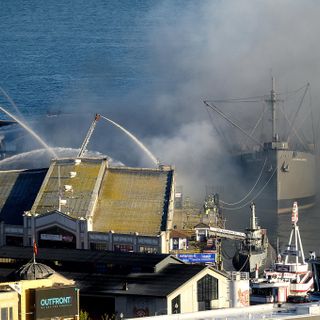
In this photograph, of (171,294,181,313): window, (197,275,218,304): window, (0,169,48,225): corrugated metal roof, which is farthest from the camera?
(0,169,48,225): corrugated metal roof

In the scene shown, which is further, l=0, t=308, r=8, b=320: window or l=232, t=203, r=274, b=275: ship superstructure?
l=232, t=203, r=274, b=275: ship superstructure

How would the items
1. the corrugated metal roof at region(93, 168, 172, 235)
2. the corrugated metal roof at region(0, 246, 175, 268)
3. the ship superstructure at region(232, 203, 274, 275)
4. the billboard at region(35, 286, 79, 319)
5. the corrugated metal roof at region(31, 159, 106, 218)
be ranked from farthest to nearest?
the corrugated metal roof at region(31, 159, 106, 218), the ship superstructure at region(232, 203, 274, 275), the corrugated metal roof at region(93, 168, 172, 235), the corrugated metal roof at region(0, 246, 175, 268), the billboard at region(35, 286, 79, 319)

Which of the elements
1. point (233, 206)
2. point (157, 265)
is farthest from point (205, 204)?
point (157, 265)

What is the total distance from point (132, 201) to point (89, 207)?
2.77 metres

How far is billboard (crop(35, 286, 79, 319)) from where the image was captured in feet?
290

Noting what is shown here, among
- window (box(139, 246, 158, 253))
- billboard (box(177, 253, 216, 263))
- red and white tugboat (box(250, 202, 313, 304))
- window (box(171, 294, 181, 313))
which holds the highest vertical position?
window (box(139, 246, 158, 253))

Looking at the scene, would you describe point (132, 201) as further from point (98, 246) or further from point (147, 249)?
point (147, 249)

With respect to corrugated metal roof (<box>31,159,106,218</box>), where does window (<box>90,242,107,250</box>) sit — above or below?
below

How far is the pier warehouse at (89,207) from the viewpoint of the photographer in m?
129

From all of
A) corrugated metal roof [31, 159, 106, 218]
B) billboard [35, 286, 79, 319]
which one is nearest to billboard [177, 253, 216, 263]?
corrugated metal roof [31, 159, 106, 218]

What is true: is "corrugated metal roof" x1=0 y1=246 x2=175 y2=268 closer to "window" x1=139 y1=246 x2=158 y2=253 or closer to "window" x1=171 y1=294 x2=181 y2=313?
"window" x1=171 y1=294 x2=181 y2=313

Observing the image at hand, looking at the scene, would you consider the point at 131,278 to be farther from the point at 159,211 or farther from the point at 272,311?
the point at 159,211

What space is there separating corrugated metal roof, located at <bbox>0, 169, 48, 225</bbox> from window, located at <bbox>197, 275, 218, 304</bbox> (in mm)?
31795

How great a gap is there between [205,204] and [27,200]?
22.6 metres
